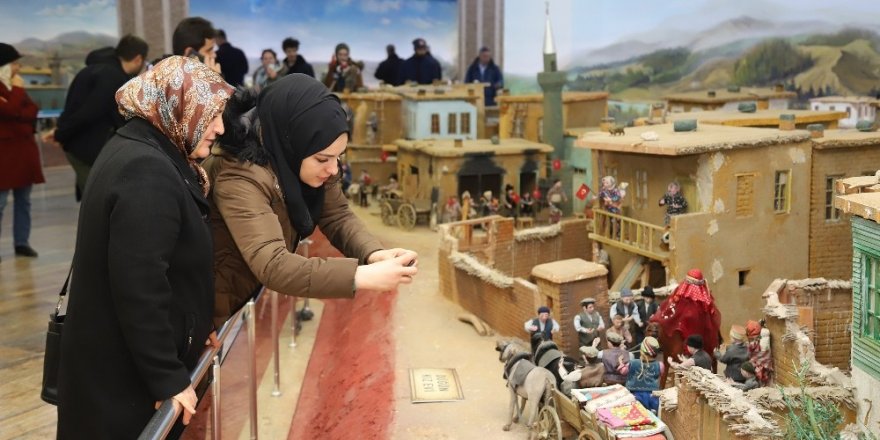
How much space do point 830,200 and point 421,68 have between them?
549 inches

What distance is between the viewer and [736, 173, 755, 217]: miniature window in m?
12.0

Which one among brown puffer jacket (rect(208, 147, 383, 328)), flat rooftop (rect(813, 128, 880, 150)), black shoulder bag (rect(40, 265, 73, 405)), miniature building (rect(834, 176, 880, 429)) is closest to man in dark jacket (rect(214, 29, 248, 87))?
flat rooftop (rect(813, 128, 880, 150))

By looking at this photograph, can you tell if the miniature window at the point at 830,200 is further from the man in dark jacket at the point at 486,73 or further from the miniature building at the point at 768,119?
the man in dark jacket at the point at 486,73

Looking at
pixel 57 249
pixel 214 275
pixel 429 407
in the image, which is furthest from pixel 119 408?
pixel 57 249

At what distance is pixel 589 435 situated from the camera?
24.3ft

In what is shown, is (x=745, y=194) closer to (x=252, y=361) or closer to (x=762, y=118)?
(x=762, y=118)

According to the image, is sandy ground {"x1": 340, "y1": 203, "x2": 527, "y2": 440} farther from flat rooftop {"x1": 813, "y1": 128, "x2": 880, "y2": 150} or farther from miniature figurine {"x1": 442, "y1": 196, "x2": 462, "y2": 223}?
flat rooftop {"x1": 813, "y1": 128, "x2": 880, "y2": 150}

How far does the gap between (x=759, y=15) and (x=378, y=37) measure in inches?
466

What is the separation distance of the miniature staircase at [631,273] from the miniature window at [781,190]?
1798mm

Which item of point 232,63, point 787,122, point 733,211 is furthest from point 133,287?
point 232,63

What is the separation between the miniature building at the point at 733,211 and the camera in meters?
11.8

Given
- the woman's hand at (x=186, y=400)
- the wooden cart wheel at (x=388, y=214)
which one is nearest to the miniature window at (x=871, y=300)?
the woman's hand at (x=186, y=400)

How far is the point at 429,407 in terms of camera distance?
360 inches

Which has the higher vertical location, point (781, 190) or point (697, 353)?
point (781, 190)
